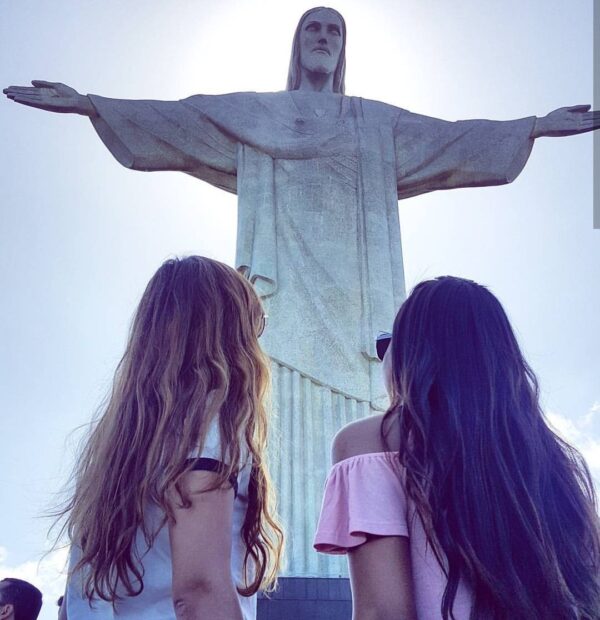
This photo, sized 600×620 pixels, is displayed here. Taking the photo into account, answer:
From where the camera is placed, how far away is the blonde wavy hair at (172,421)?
2.05m

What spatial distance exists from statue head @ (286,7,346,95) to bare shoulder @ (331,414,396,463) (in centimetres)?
642

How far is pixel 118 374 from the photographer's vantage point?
7.91 feet

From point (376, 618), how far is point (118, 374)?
994mm

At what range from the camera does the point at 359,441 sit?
81.4 inches

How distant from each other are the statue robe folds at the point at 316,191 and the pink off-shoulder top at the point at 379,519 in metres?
3.88

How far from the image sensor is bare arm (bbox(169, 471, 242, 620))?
1.91m

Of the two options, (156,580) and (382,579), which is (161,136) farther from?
(382,579)

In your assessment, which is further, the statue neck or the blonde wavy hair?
the statue neck

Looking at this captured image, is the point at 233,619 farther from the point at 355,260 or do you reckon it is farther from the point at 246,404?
the point at 355,260

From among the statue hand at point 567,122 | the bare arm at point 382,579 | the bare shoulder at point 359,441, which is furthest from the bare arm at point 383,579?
the statue hand at point 567,122

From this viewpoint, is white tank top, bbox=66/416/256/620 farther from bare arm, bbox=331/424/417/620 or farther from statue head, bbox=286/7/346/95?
statue head, bbox=286/7/346/95

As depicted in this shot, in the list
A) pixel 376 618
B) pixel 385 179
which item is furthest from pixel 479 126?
pixel 376 618

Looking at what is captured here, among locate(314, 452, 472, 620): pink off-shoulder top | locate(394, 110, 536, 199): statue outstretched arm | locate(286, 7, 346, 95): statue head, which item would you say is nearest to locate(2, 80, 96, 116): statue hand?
locate(286, 7, 346, 95): statue head

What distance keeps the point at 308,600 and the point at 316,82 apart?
4.88m
